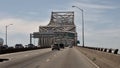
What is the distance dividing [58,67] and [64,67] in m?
0.43

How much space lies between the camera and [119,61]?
20578 millimetres

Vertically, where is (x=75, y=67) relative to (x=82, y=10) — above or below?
below

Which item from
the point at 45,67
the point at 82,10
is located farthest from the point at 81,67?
the point at 82,10

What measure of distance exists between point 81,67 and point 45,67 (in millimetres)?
2598

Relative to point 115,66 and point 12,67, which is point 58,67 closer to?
point 12,67

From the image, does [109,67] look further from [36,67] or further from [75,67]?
[36,67]

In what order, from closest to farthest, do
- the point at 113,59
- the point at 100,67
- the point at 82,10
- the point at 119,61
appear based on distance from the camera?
the point at 119,61
the point at 113,59
the point at 100,67
the point at 82,10

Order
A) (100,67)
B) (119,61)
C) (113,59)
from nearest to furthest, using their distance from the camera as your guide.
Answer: (119,61)
(113,59)
(100,67)

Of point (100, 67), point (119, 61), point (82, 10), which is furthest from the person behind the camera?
point (82, 10)

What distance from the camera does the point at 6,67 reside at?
2659 centimetres

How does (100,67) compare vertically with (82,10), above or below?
below

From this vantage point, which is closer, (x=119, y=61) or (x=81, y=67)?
(x=119, y=61)

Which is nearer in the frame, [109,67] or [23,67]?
[109,67]

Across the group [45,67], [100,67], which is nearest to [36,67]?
[45,67]
